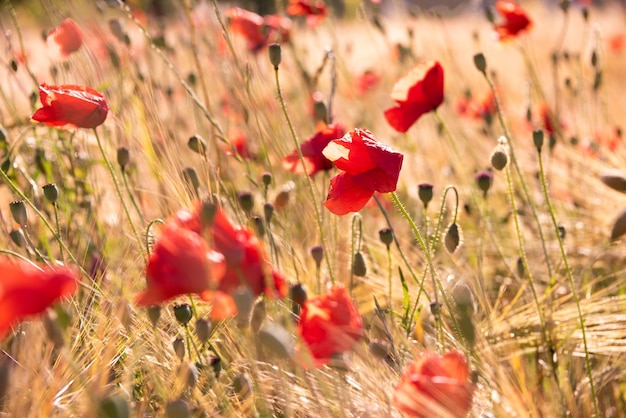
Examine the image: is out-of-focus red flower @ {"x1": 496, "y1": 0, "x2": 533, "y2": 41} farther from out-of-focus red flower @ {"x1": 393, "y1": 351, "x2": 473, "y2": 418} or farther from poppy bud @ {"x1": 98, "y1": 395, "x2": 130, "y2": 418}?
poppy bud @ {"x1": 98, "y1": 395, "x2": 130, "y2": 418}

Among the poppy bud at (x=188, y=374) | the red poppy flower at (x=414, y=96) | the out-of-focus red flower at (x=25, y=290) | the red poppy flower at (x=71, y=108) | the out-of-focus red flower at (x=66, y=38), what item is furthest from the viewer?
the out-of-focus red flower at (x=66, y=38)

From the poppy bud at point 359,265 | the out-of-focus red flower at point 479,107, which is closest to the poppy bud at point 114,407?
the poppy bud at point 359,265

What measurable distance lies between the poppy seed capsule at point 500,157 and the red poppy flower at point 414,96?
25 centimetres

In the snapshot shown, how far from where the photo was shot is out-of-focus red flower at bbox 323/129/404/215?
106cm

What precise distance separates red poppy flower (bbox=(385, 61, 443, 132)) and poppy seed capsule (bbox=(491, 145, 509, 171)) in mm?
252

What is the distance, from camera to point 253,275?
33.7 inches

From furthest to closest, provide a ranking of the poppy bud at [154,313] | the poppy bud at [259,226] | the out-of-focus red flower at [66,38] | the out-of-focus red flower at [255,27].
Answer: the out-of-focus red flower at [255,27]
the out-of-focus red flower at [66,38]
the poppy bud at [259,226]
the poppy bud at [154,313]

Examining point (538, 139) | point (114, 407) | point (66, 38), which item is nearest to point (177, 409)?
point (114, 407)

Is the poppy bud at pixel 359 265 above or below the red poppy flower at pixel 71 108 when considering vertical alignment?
below

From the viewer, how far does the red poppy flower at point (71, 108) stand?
46.6 inches

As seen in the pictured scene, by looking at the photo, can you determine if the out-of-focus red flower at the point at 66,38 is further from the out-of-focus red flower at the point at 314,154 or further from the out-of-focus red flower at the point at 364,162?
the out-of-focus red flower at the point at 364,162

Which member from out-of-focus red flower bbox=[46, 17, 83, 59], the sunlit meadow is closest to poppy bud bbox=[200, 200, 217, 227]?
the sunlit meadow

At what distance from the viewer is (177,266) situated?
771 mm

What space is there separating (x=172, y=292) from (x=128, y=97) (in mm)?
1467
